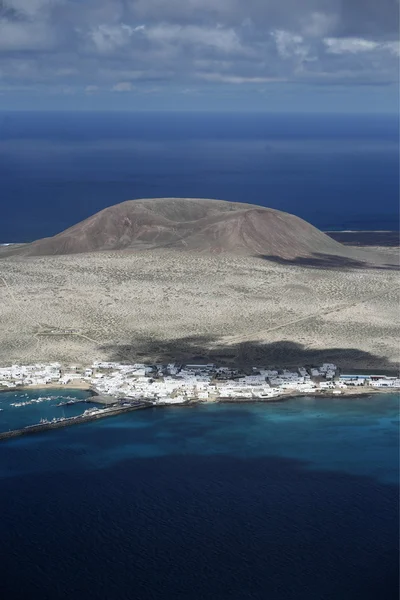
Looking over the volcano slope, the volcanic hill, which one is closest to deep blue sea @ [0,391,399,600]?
the volcano slope

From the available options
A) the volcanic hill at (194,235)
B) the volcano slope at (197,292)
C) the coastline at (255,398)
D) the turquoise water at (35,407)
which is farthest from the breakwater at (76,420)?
the volcanic hill at (194,235)

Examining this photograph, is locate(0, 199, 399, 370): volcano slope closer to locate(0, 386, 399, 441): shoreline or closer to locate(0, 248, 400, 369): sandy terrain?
locate(0, 248, 400, 369): sandy terrain

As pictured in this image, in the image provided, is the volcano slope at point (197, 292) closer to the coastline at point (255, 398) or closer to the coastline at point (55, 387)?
the coastline at point (255, 398)

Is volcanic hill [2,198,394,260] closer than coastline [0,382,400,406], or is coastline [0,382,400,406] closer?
coastline [0,382,400,406]

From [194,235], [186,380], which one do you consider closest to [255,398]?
[186,380]

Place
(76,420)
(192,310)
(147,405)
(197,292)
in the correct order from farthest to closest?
1. (197,292)
2. (192,310)
3. (147,405)
4. (76,420)

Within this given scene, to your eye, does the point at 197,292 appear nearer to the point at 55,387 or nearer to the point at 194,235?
the point at 194,235
